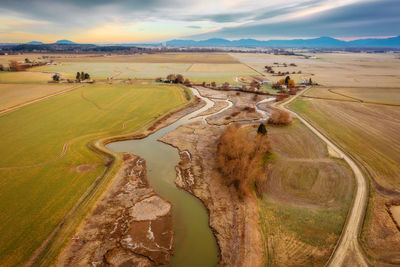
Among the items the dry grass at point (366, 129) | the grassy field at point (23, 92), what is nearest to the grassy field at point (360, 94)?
the dry grass at point (366, 129)

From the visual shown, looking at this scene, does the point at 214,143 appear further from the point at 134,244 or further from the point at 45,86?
the point at 45,86

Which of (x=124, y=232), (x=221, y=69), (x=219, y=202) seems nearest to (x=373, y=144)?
(x=219, y=202)

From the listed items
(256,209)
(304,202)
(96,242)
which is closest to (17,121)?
(96,242)

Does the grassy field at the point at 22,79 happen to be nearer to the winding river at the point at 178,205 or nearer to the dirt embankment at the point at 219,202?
the winding river at the point at 178,205

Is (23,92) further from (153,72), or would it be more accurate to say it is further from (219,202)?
(219,202)

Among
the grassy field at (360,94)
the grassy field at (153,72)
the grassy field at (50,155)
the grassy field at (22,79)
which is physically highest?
the grassy field at (153,72)
